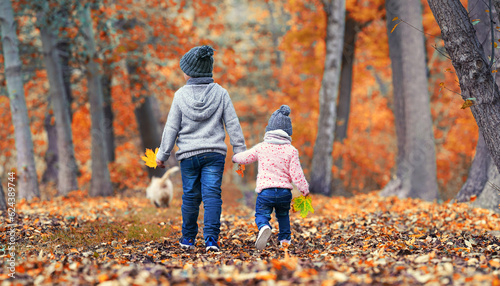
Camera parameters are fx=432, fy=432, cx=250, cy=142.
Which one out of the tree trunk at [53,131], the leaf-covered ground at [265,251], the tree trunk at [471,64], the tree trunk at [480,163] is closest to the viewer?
the leaf-covered ground at [265,251]

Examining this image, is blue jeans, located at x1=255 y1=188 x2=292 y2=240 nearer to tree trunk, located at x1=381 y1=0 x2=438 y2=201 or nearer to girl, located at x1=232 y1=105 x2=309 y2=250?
girl, located at x1=232 y1=105 x2=309 y2=250

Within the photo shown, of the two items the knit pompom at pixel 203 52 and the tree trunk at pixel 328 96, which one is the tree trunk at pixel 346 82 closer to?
the tree trunk at pixel 328 96

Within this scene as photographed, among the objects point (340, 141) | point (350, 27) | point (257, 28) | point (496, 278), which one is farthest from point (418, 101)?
point (257, 28)

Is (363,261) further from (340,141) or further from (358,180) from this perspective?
(358,180)

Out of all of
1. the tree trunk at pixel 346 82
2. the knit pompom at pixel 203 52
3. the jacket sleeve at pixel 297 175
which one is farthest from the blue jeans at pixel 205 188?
the tree trunk at pixel 346 82

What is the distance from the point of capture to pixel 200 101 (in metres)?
4.52

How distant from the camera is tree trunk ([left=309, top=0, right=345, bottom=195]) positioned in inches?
449

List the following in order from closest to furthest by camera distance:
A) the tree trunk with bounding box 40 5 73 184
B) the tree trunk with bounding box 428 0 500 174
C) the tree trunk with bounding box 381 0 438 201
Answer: the tree trunk with bounding box 428 0 500 174 < the tree trunk with bounding box 381 0 438 201 < the tree trunk with bounding box 40 5 73 184

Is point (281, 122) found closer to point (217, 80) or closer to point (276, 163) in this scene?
point (276, 163)

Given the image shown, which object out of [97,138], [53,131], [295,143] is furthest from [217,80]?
[53,131]

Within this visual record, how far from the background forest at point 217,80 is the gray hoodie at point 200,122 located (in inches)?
189

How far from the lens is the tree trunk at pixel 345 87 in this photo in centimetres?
1422

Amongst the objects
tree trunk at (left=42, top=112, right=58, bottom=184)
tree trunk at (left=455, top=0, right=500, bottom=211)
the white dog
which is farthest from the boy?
tree trunk at (left=42, top=112, right=58, bottom=184)

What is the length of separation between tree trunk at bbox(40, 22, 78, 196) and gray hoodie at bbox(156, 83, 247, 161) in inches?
301
